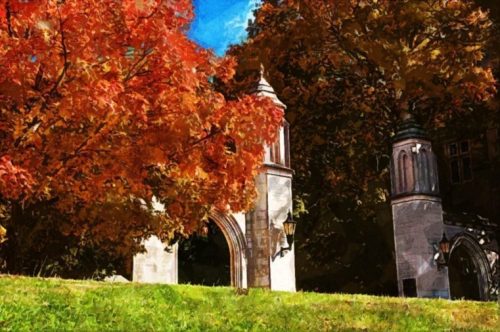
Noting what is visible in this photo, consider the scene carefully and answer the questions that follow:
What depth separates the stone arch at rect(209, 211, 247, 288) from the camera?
1700 cm

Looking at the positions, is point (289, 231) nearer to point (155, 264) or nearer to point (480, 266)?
point (155, 264)

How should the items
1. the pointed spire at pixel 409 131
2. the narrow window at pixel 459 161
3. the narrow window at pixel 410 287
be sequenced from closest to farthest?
the narrow window at pixel 410 287
the pointed spire at pixel 409 131
the narrow window at pixel 459 161

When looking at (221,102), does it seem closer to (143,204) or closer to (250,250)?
(143,204)

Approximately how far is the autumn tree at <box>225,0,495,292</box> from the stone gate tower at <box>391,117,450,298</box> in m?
3.45

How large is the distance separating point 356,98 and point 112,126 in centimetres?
1498

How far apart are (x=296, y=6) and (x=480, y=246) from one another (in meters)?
11.3

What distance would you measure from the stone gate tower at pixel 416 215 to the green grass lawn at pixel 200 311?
7.06 metres

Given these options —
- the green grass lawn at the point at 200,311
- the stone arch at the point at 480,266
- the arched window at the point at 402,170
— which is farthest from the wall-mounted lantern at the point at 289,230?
the stone arch at the point at 480,266

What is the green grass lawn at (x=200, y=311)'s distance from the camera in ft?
25.9

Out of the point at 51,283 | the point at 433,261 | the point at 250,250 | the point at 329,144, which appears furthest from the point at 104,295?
the point at 329,144

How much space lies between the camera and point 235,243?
1711 centimetres

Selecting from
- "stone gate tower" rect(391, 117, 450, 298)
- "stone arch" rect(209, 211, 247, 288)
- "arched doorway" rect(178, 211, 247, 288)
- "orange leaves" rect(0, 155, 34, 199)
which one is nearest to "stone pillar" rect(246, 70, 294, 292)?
"stone arch" rect(209, 211, 247, 288)

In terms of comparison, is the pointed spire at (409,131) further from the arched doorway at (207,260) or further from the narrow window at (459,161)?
the narrow window at (459,161)

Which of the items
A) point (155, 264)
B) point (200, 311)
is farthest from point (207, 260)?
point (200, 311)
